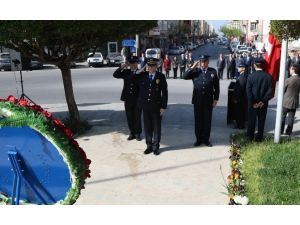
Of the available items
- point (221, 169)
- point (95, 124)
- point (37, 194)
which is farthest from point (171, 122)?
point (37, 194)

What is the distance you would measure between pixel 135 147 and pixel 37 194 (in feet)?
16.4

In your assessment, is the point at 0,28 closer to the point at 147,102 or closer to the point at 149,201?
the point at 147,102

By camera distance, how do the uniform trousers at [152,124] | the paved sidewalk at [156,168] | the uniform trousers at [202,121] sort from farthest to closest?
the uniform trousers at [202,121] → the uniform trousers at [152,124] → the paved sidewalk at [156,168]

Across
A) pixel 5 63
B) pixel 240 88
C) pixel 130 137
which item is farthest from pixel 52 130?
pixel 5 63

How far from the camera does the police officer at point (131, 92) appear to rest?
26.0ft

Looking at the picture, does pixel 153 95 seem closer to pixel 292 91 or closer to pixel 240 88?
pixel 240 88

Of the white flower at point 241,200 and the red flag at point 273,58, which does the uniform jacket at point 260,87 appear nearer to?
the red flag at point 273,58

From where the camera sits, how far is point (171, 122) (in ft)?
33.0

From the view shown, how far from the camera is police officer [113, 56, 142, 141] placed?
7.93 metres

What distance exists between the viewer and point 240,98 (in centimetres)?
905

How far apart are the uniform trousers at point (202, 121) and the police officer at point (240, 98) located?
1.74 meters

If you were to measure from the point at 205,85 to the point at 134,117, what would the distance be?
1787 millimetres

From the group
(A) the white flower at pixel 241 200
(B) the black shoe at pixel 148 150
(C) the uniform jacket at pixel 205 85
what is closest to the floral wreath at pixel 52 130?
(A) the white flower at pixel 241 200

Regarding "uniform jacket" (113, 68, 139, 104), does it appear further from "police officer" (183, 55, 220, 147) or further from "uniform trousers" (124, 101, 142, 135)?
"police officer" (183, 55, 220, 147)
